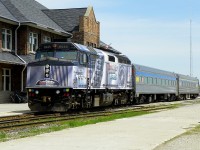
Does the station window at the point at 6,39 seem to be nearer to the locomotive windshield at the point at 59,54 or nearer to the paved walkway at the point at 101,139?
the locomotive windshield at the point at 59,54

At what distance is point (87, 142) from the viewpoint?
1061 centimetres

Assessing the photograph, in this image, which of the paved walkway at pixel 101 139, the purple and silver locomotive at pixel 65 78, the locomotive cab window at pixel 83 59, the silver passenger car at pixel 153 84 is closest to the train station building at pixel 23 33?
the silver passenger car at pixel 153 84

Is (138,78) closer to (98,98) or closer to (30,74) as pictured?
(98,98)

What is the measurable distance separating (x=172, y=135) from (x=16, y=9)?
1155 inches

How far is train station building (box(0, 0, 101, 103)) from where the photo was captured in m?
35.9

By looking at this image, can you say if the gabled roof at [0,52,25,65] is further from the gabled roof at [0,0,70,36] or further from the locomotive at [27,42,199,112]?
the locomotive at [27,42,199,112]

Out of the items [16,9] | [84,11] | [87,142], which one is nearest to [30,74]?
[87,142]

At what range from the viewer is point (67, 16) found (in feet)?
159

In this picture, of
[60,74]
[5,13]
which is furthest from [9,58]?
[60,74]

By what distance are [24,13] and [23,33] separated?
88.7 inches

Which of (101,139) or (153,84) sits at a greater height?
(153,84)

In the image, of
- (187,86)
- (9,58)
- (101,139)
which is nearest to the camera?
(101,139)

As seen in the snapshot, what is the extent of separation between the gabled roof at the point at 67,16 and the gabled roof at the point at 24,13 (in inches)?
47.5

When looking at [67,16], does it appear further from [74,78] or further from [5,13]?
[74,78]
